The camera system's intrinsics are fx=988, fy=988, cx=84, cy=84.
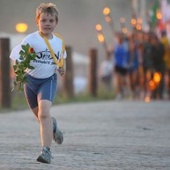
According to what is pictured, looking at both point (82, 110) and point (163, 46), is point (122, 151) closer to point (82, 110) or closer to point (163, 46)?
point (82, 110)

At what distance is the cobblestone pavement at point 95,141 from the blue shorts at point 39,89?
0.61m

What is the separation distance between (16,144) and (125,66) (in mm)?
14890

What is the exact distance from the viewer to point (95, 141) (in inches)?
490

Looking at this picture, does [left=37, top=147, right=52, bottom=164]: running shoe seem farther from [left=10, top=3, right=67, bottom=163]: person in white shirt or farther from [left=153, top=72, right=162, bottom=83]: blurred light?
[left=153, top=72, right=162, bottom=83]: blurred light

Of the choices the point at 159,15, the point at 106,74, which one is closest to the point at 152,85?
the point at 159,15

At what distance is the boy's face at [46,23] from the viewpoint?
1019cm

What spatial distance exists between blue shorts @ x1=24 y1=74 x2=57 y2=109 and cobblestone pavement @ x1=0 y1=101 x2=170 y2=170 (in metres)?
0.61

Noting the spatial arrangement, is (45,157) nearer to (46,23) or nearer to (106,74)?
(46,23)

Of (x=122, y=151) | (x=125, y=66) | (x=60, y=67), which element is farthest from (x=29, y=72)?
(x=125, y=66)

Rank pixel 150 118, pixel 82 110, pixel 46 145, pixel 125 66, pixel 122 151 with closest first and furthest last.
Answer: pixel 46 145 < pixel 122 151 < pixel 150 118 < pixel 82 110 < pixel 125 66

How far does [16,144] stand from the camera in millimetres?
11750

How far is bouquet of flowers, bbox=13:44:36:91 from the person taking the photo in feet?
33.1

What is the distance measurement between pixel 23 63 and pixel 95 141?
2655mm

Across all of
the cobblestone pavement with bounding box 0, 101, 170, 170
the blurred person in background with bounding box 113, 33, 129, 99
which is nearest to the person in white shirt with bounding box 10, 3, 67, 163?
the cobblestone pavement with bounding box 0, 101, 170, 170
